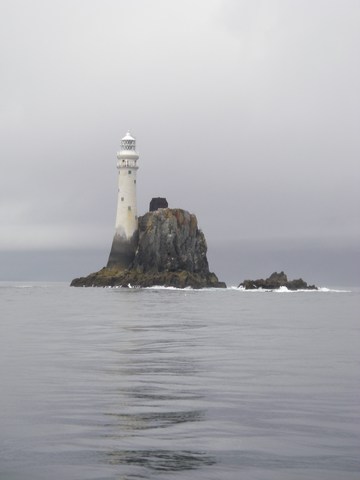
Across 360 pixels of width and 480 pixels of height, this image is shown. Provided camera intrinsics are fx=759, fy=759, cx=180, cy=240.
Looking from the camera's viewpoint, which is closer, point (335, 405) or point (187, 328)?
point (335, 405)

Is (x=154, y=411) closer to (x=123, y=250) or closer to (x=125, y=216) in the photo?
(x=123, y=250)

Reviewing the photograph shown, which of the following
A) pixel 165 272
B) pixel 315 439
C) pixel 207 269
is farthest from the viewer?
pixel 207 269

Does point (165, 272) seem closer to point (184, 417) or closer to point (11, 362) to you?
point (11, 362)

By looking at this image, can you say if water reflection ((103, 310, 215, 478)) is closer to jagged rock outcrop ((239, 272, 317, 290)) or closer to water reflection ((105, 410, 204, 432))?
water reflection ((105, 410, 204, 432))

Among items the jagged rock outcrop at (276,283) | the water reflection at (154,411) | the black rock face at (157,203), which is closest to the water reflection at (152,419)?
the water reflection at (154,411)

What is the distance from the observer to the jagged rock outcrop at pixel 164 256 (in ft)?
422

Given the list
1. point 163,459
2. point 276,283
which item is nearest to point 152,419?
point 163,459

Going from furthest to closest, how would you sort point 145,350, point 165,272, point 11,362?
point 165,272 → point 145,350 → point 11,362

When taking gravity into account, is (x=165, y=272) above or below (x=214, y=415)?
above

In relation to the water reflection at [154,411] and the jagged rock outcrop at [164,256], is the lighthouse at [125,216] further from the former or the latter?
the water reflection at [154,411]

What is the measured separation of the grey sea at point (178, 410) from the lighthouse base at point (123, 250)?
104 m

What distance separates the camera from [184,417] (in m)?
13.7

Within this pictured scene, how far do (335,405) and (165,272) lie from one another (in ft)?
377

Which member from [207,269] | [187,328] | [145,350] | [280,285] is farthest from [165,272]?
[145,350]
